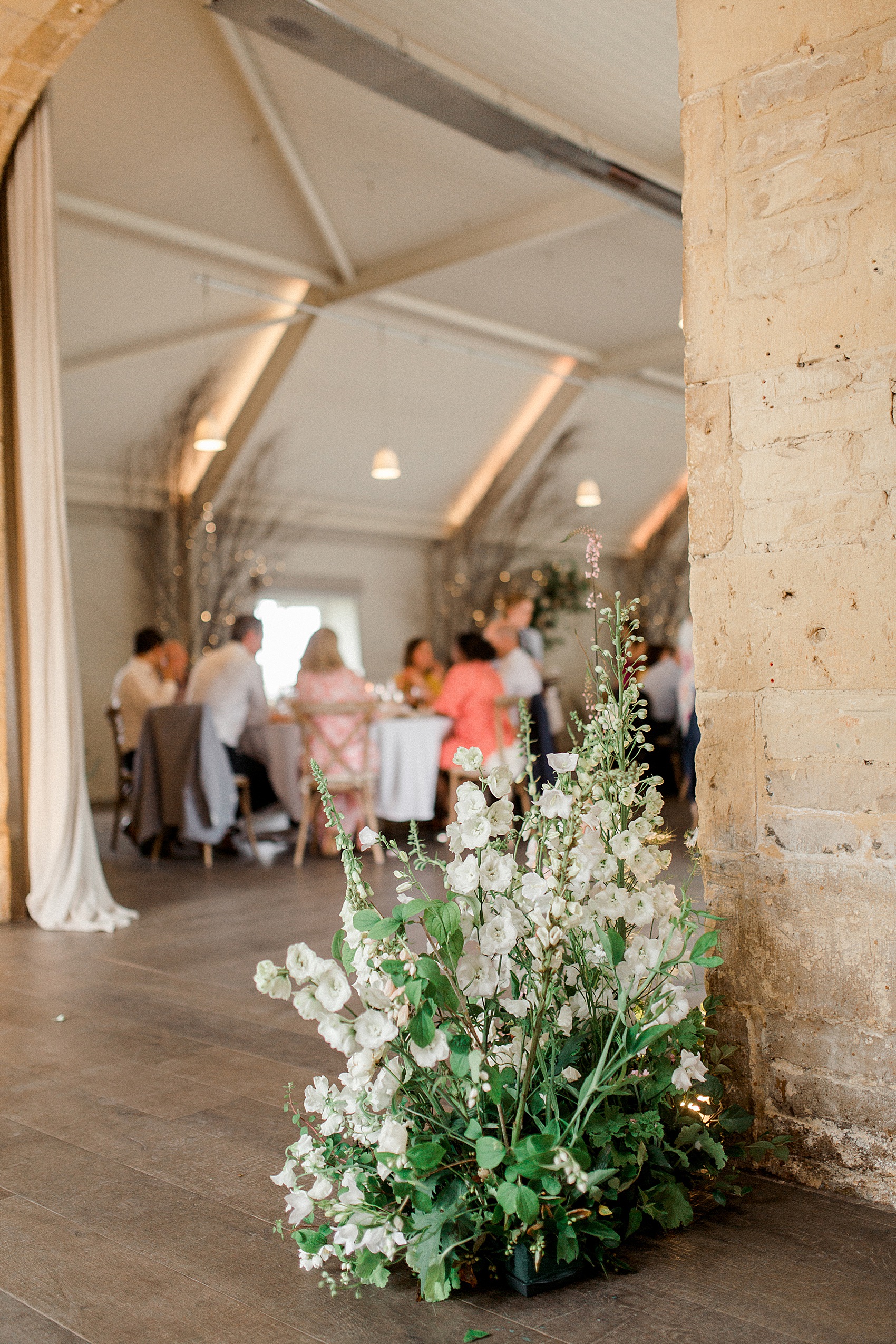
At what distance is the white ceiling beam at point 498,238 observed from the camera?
7.93 metres

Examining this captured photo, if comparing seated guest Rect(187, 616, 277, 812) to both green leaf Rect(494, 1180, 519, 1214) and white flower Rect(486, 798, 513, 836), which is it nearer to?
white flower Rect(486, 798, 513, 836)

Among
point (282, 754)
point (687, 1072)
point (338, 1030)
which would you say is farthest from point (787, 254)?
point (282, 754)

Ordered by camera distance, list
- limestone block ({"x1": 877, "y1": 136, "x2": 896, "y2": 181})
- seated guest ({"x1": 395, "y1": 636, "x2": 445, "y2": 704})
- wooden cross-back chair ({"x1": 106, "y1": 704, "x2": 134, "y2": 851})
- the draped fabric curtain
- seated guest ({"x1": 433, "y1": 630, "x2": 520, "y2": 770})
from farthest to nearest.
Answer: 1. seated guest ({"x1": 395, "y1": 636, "x2": 445, "y2": 704})
2. wooden cross-back chair ({"x1": 106, "y1": 704, "x2": 134, "y2": 851})
3. seated guest ({"x1": 433, "y1": 630, "x2": 520, "y2": 770})
4. the draped fabric curtain
5. limestone block ({"x1": 877, "y1": 136, "x2": 896, "y2": 181})

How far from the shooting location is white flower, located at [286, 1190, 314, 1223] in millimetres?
1807

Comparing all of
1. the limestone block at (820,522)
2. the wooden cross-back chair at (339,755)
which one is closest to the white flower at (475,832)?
the limestone block at (820,522)

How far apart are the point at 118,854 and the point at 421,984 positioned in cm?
550

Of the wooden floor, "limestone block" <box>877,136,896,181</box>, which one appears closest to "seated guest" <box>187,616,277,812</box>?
the wooden floor

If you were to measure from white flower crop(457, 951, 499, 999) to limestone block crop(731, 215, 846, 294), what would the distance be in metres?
1.32

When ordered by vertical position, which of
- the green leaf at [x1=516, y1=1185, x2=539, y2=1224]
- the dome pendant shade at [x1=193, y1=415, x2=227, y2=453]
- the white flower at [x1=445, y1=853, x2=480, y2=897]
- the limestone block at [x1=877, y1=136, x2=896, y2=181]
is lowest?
the green leaf at [x1=516, y1=1185, x2=539, y2=1224]

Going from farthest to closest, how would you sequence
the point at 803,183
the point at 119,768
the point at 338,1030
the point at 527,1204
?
the point at 119,768 → the point at 803,183 → the point at 338,1030 → the point at 527,1204

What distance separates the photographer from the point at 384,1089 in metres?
1.79

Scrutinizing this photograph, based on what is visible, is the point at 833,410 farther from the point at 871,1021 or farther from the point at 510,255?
the point at 510,255

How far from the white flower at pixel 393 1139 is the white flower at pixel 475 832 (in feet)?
1.41

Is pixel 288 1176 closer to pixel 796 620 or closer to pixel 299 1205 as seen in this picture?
pixel 299 1205
